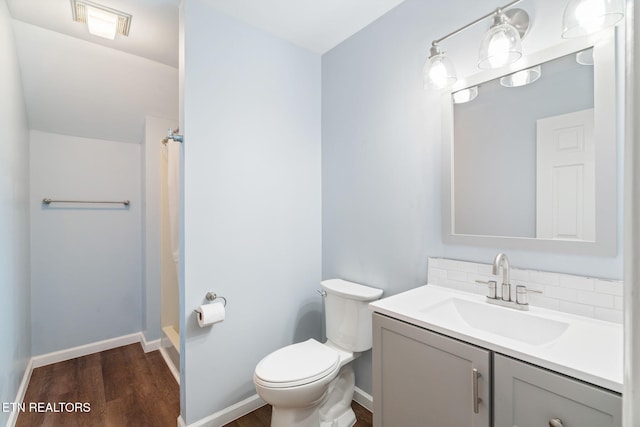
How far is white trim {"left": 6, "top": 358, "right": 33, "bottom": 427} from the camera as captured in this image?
1638 mm

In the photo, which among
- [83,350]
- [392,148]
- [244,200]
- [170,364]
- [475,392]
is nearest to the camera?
[475,392]

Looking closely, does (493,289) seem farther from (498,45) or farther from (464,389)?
(498,45)

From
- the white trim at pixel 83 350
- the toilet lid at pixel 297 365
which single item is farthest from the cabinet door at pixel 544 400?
the white trim at pixel 83 350

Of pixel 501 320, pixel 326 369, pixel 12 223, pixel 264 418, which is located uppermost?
pixel 12 223

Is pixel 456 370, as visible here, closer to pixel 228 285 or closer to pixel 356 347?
pixel 356 347

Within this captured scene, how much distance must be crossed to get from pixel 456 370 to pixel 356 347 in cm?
80

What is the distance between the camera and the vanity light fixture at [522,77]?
1190 millimetres

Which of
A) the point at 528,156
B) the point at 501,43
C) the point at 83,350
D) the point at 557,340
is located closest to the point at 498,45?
the point at 501,43

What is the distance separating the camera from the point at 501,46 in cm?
115

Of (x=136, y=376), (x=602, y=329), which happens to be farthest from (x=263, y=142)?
(x=136, y=376)

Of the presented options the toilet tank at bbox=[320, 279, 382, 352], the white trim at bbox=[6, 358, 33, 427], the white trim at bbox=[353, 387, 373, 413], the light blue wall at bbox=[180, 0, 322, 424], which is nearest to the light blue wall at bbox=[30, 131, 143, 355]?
the white trim at bbox=[6, 358, 33, 427]

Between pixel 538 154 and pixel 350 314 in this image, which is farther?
pixel 350 314

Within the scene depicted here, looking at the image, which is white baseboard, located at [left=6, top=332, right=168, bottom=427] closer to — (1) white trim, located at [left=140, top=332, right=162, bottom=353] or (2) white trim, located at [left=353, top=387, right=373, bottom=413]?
(1) white trim, located at [left=140, top=332, right=162, bottom=353]

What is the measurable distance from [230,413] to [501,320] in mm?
1618
